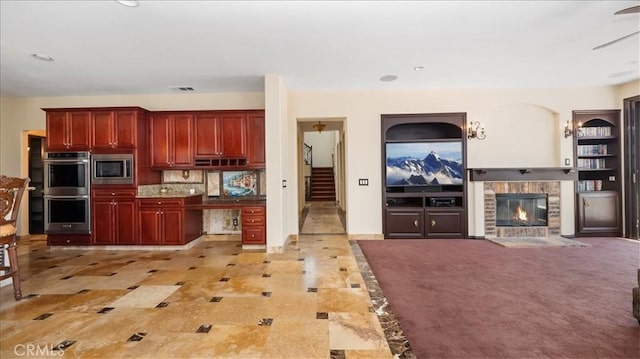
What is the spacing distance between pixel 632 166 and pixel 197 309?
7.55 m

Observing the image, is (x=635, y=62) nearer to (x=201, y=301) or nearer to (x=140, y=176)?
(x=201, y=301)

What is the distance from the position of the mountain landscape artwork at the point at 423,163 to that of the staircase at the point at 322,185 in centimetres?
713

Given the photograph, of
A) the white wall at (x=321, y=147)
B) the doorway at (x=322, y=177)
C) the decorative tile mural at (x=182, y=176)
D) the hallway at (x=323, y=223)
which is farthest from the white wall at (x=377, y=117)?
the white wall at (x=321, y=147)

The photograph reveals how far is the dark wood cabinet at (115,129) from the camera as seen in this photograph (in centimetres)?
504

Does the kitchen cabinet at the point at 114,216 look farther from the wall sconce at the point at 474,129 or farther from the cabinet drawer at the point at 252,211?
the wall sconce at the point at 474,129

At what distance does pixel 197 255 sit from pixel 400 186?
152 inches

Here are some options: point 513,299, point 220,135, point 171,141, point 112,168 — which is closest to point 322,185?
point 220,135

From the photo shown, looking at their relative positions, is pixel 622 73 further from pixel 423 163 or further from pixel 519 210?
pixel 423 163

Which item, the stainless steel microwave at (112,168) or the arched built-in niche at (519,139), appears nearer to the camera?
the stainless steel microwave at (112,168)

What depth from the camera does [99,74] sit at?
14.9 ft

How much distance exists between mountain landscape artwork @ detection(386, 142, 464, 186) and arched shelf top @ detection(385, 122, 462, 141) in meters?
0.36

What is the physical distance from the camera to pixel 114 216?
4.98 meters

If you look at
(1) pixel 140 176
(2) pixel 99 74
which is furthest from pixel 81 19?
(1) pixel 140 176

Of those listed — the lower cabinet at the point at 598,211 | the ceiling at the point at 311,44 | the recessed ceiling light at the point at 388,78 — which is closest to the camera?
the ceiling at the point at 311,44
